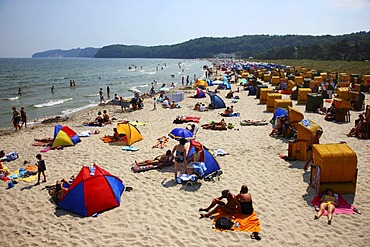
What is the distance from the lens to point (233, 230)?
5.65 meters

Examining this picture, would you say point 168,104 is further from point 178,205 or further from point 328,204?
point 328,204

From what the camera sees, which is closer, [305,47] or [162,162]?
[162,162]

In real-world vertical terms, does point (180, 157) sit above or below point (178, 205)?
above

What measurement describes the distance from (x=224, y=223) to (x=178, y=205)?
135 cm

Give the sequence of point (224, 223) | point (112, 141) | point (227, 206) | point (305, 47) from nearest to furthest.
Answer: point (224, 223)
point (227, 206)
point (112, 141)
point (305, 47)

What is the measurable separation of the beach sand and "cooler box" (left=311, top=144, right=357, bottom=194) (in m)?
0.34

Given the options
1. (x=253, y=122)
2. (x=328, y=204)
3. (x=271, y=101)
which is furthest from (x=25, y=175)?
(x=271, y=101)

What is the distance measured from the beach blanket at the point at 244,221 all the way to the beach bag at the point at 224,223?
8 cm

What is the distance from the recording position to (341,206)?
6.30 meters

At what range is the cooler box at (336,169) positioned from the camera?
256 inches

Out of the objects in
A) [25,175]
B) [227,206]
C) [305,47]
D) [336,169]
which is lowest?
[25,175]

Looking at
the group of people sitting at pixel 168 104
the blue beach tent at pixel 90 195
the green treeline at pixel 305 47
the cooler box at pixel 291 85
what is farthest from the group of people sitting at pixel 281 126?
the green treeline at pixel 305 47

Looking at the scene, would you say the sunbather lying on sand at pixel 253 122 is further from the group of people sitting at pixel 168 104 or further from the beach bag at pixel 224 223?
the beach bag at pixel 224 223

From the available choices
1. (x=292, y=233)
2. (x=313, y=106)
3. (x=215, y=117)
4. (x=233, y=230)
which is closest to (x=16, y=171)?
(x=233, y=230)
